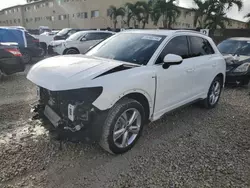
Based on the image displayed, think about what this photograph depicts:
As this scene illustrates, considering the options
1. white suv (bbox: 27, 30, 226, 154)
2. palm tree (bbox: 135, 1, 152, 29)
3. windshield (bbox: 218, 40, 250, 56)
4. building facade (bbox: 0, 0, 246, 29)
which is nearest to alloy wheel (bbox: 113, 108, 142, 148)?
white suv (bbox: 27, 30, 226, 154)

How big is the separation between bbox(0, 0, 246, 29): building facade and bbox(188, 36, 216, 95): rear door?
2498cm

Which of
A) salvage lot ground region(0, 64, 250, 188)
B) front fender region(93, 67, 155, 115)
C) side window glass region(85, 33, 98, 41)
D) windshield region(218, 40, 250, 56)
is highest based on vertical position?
side window glass region(85, 33, 98, 41)

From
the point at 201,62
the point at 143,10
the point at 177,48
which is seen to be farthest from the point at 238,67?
the point at 143,10

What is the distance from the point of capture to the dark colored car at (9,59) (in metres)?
7.10

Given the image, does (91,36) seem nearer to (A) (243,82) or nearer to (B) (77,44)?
(B) (77,44)

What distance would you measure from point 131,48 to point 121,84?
3.54 ft

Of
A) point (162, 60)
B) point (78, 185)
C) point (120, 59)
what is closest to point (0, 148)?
point (78, 185)

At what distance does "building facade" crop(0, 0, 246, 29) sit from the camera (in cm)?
3609

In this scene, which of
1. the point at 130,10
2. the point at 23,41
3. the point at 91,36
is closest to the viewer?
the point at 23,41

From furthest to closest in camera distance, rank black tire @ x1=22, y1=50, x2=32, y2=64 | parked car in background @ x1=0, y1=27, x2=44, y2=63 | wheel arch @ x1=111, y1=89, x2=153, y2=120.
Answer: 1. black tire @ x1=22, y1=50, x2=32, y2=64
2. parked car in background @ x1=0, y1=27, x2=44, y2=63
3. wheel arch @ x1=111, y1=89, x2=153, y2=120

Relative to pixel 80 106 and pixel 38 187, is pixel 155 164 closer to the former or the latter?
pixel 80 106

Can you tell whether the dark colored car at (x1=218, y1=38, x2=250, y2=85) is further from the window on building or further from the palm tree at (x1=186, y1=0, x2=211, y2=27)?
the window on building

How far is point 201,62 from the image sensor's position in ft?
14.8

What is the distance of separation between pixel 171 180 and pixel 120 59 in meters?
1.92
